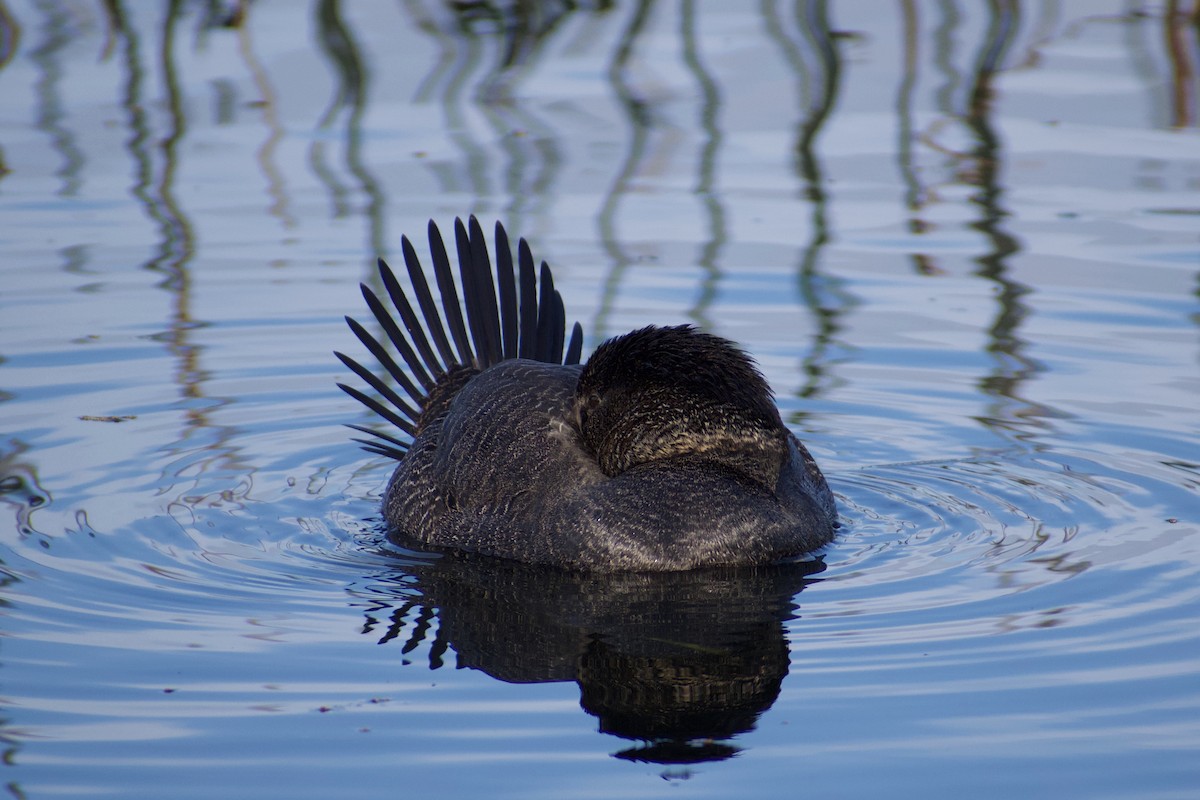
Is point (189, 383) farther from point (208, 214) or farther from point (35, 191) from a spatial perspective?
point (35, 191)

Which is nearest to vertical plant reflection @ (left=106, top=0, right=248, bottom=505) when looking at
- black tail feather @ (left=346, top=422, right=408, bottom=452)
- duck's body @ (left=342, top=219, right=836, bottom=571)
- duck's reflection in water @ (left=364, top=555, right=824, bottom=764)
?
black tail feather @ (left=346, top=422, right=408, bottom=452)

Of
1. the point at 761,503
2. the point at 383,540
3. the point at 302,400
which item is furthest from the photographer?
the point at 302,400

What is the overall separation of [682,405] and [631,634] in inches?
45.7

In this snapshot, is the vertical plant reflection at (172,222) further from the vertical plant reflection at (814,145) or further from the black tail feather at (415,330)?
the vertical plant reflection at (814,145)

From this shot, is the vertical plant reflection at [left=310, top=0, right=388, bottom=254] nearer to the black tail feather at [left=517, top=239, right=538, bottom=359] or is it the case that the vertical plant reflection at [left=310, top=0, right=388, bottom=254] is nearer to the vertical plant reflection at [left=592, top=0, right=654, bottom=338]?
the vertical plant reflection at [left=592, top=0, right=654, bottom=338]

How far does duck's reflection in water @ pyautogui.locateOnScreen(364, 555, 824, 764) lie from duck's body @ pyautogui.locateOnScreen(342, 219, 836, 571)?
0.12 metres

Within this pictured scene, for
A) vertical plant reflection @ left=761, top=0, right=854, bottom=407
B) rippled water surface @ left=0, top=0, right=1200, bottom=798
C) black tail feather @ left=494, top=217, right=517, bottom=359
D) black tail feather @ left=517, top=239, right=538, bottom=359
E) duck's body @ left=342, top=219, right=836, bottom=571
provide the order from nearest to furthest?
rippled water surface @ left=0, top=0, right=1200, bottom=798 < duck's body @ left=342, top=219, right=836, bottom=571 < black tail feather @ left=517, top=239, right=538, bottom=359 < black tail feather @ left=494, top=217, right=517, bottom=359 < vertical plant reflection @ left=761, top=0, right=854, bottom=407

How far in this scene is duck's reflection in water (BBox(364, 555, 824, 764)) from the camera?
16.7 feet

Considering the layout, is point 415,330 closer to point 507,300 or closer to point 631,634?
point 507,300

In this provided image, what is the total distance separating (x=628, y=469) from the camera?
675 centimetres

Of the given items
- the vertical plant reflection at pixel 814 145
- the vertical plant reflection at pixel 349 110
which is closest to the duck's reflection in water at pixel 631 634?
the vertical plant reflection at pixel 814 145

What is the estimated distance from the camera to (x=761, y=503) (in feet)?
21.6

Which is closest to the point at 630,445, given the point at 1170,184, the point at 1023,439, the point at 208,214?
the point at 1023,439

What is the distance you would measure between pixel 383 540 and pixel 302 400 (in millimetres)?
2045
